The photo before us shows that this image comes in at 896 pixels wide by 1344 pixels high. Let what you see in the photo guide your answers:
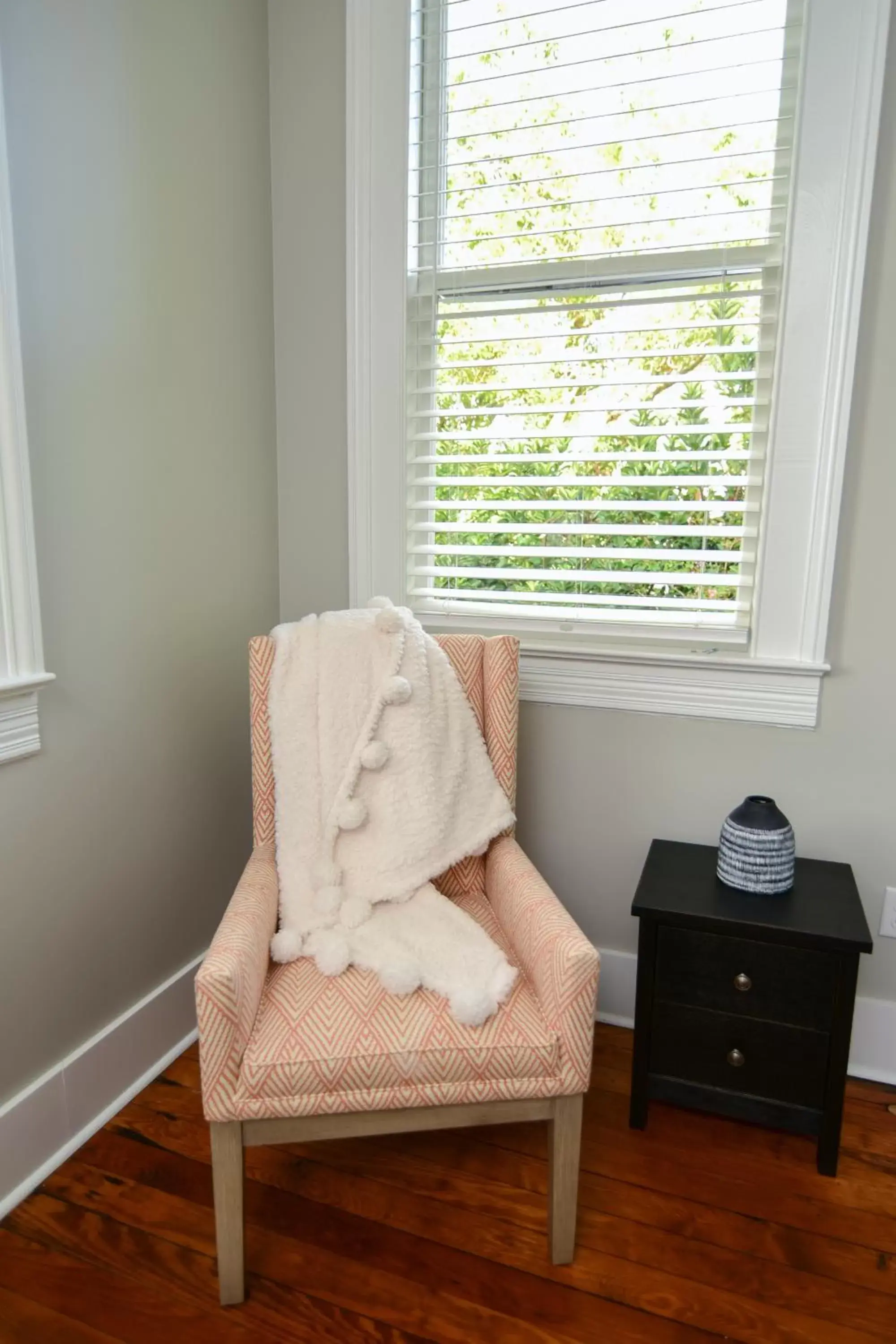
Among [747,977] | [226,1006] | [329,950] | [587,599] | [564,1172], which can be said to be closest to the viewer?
[226,1006]

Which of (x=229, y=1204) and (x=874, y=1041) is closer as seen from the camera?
(x=229, y=1204)

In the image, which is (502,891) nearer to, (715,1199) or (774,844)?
(774,844)

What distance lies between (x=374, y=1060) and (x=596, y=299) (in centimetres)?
155

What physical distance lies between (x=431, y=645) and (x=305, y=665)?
0.26 metres

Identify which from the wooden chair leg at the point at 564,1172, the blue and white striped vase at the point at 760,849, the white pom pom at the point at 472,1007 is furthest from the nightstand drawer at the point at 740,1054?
the white pom pom at the point at 472,1007

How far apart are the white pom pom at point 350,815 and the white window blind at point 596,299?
0.61 m

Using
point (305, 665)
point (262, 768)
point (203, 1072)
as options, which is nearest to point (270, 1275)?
point (203, 1072)

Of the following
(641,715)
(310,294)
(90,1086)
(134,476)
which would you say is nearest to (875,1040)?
(641,715)

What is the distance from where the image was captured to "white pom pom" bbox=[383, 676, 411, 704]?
5.14 feet

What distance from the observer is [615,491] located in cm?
181

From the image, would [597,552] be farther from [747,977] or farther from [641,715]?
[747,977]

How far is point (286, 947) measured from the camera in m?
1.41

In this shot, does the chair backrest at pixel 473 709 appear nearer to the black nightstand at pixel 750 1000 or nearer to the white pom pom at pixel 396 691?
the white pom pom at pixel 396 691

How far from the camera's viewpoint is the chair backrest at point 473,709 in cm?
163
